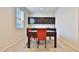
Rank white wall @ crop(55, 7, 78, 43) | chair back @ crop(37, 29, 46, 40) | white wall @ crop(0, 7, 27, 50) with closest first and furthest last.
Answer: white wall @ crop(0, 7, 27, 50)
white wall @ crop(55, 7, 78, 43)
chair back @ crop(37, 29, 46, 40)

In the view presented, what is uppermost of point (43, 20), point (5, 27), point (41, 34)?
point (43, 20)

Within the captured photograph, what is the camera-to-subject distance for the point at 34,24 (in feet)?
32.5

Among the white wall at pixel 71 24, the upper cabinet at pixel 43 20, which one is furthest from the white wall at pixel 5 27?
the upper cabinet at pixel 43 20

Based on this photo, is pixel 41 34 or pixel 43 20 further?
pixel 43 20

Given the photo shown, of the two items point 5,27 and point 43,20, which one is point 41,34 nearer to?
point 5,27

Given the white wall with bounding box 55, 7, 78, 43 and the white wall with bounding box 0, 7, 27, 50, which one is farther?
the white wall with bounding box 55, 7, 78, 43

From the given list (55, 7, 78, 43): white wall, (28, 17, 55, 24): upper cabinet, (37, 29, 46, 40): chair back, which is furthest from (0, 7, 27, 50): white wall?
(28, 17, 55, 24): upper cabinet

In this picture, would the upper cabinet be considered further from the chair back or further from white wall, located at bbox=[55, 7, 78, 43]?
the chair back

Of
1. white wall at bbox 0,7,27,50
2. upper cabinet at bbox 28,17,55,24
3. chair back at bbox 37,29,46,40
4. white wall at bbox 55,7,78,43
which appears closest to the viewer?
white wall at bbox 0,7,27,50

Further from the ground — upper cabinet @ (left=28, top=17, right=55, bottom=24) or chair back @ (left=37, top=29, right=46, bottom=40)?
upper cabinet @ (left=28, top=17, right=55, bottom=24)

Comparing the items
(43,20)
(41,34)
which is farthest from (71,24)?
(43,20)

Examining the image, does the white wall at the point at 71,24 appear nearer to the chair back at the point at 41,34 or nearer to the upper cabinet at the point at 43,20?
the chair back at the point at 41,34

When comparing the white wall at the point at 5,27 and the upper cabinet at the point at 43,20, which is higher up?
the upper cabinet at the point at 43,20
